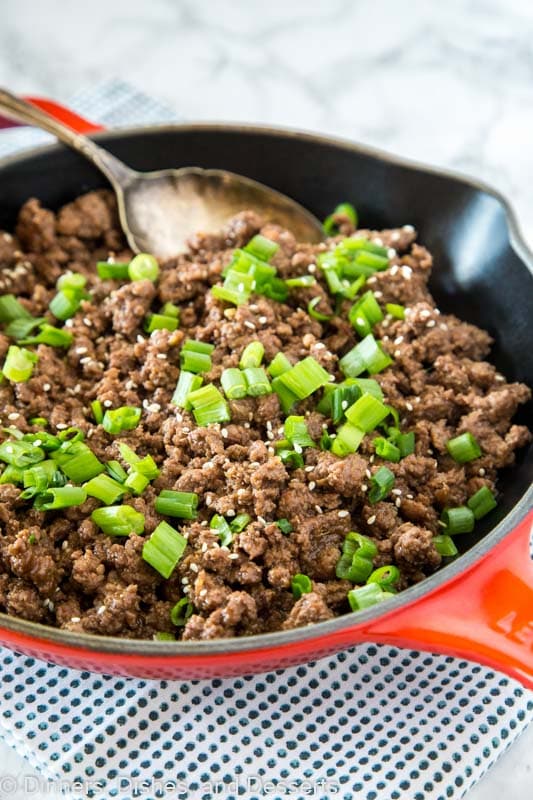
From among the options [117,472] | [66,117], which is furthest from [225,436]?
[66,117]


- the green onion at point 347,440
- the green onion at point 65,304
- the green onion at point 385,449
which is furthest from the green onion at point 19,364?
the green onion at point 385,449

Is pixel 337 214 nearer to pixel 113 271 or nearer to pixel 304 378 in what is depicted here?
pixel 113 271

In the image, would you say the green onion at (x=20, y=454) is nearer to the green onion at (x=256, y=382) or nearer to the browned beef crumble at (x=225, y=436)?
the browned beef crumble at (x=225, y=436)

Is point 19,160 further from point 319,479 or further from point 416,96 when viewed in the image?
point 416,96

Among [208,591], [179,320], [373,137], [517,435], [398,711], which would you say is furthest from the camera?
[373,137]

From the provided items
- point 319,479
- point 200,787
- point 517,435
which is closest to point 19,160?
point 319,479

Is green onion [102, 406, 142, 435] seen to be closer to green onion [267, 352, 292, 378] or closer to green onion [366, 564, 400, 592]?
green onion [267, 352, 292, 378]

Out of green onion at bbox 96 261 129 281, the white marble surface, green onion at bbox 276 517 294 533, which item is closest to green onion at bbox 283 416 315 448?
green onion at bbox 276 517 294 533
